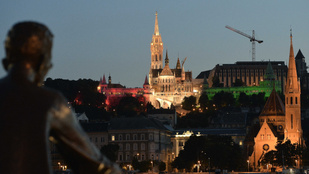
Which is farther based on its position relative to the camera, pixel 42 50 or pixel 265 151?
pixel 265 151

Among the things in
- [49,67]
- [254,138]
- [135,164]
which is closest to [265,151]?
[254,138]

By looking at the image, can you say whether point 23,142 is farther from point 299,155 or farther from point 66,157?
point 299,155

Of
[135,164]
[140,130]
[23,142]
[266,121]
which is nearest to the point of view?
[23,142]

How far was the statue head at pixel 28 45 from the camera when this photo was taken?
15.8 feet

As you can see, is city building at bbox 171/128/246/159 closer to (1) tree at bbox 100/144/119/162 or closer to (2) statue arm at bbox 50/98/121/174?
(1) tree at bbox 100/144/119/162

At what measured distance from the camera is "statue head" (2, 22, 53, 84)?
483 cm

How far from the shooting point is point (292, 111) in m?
167

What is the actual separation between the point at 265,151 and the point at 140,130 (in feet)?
78.5

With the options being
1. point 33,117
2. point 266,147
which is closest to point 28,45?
point 33,117

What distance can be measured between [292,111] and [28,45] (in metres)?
164

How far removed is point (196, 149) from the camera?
5723 inches

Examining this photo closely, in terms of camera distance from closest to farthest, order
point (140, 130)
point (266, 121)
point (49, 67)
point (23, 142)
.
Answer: point (23, 142) → point (49, 67) → point (140, 130) → point (266, 121)

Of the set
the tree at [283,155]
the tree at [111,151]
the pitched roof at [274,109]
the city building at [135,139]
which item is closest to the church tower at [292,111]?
the pitched roof at [274,109]

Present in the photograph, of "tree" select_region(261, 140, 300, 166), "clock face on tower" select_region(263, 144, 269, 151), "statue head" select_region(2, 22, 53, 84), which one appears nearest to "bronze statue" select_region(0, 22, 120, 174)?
"statue head" select_region(2, 22, 53, 84)
